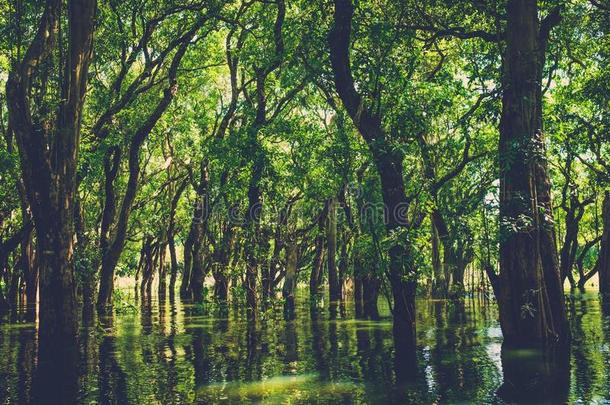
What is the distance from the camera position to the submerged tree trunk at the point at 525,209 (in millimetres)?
11859

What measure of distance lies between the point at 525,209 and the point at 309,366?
4904 millimetres

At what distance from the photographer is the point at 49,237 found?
12539 millimetres

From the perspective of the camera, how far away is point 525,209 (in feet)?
39.1

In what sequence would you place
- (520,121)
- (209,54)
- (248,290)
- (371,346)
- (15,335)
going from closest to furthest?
(520,121), (371,346), (15,335), (248,290), (209,54)

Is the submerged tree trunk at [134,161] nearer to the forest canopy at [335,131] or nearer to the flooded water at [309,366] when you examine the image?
the forest canopy at [335,131]

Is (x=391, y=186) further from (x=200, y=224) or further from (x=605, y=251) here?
(x=605, y=251)

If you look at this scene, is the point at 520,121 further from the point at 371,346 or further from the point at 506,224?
the point at 371,346

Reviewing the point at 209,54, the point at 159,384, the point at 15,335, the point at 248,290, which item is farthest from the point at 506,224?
the point at 209,54

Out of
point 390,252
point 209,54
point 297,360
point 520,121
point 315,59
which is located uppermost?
point 209,54

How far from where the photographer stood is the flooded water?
9164 mm

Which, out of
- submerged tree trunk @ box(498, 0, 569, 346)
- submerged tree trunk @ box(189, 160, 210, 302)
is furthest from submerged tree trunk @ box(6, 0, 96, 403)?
submerged tree trunk @ box(189, 160, 210, 302)

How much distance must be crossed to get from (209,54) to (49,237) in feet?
45.0

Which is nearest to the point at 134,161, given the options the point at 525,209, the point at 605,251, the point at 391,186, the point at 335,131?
the point at 335,131

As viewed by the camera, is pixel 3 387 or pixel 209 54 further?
pixel 209 54
